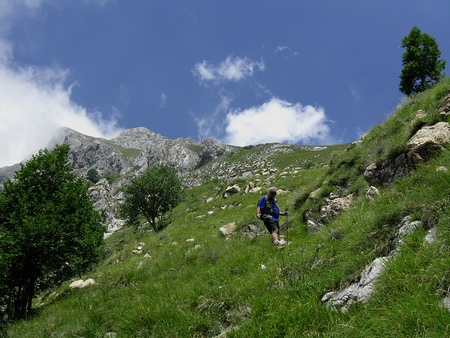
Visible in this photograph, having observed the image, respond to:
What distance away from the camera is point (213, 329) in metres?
6.53

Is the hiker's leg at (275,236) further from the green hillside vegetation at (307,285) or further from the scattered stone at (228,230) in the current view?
the scattered stone at (228,230)

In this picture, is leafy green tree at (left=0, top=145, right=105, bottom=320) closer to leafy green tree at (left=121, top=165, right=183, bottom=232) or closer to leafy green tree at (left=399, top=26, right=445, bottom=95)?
leafy green tree at (left=121, top=165, right=183, bottom=232)

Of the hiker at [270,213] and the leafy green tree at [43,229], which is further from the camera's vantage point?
the leafy green tree at [43,229]

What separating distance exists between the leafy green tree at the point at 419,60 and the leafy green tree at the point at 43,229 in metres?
43.4

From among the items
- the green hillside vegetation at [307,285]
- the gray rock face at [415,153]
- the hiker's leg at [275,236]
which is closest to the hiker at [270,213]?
the hiker's leg at [275,236]

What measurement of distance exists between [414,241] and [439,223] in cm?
50

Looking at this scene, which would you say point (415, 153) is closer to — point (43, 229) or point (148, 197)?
point (43, 229)

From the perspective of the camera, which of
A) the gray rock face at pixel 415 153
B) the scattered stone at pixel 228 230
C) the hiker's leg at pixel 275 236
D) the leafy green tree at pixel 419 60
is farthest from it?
the leafy green tree at pixel 419 60

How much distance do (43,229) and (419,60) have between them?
47825mm

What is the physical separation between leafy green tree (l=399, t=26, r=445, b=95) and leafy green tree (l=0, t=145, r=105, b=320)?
4341 cm

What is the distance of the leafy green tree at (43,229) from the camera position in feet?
49.7

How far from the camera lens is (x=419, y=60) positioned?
140 feet

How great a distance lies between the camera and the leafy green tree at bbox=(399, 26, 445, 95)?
138 feet

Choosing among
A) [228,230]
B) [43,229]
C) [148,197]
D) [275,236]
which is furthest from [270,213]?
[148,197]
